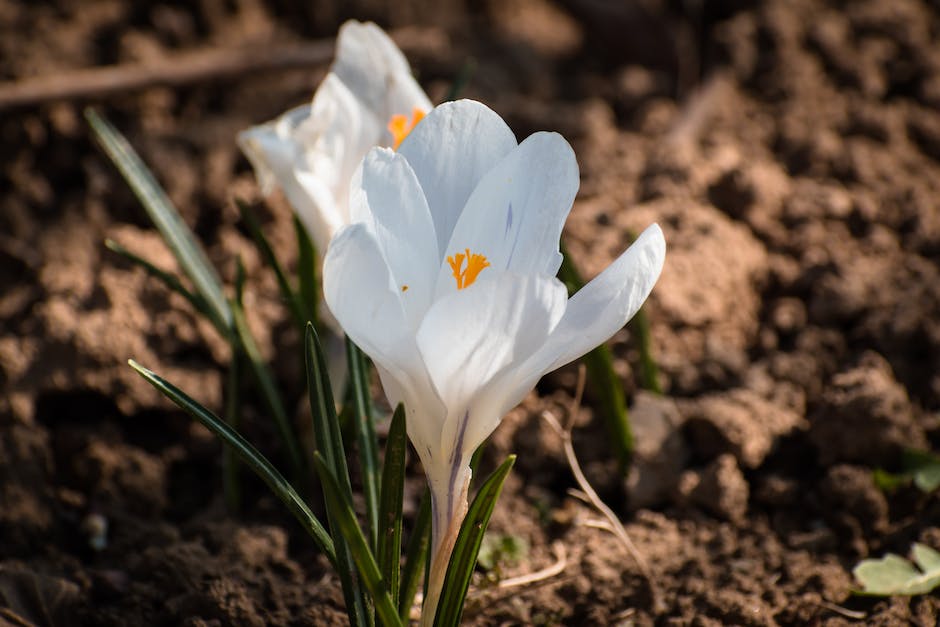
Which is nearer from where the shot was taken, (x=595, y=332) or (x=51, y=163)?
(x=595, y=332)

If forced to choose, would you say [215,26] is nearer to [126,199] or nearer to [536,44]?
[126,199]

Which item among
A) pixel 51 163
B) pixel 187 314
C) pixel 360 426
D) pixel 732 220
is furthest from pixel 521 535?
pixel 51 163

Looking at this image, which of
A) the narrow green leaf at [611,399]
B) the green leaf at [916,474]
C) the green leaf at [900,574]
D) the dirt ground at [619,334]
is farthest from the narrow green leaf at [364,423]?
the green leaf at [916,474]

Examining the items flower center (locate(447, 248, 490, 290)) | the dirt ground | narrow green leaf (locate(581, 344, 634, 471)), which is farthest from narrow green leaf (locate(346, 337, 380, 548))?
narrow green leaf (locate(581, 344, 634, 471))

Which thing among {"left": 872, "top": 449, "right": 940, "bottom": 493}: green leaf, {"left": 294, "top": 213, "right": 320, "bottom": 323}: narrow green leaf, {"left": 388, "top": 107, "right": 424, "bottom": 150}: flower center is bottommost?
{"left": 872, "top": 449, "right": 940, "bottom": 493}: green leaf

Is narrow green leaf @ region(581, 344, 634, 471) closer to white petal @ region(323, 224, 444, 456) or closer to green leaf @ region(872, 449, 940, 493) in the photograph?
green leaf @ region(872, 449, 940, 493)
